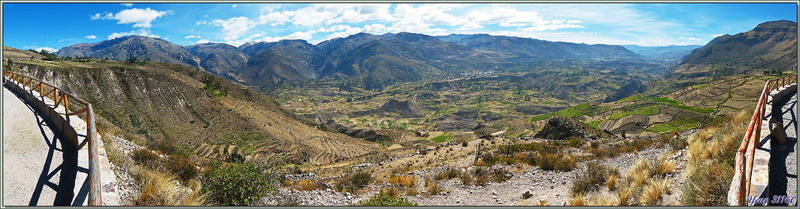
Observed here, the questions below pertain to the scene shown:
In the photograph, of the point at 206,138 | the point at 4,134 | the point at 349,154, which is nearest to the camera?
the point at 4,134

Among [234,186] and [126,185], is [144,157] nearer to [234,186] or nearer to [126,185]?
[126,185]

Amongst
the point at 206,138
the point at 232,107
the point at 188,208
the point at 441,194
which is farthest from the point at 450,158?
the point at 232,107

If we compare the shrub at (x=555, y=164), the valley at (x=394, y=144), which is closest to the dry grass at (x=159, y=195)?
the valley at (x=394, y=144)

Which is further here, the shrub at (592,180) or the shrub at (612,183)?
the shrub at (592,180)

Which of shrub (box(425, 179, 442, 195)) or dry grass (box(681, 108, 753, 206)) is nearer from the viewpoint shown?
dry grass (box(681, 108, 753, 206))

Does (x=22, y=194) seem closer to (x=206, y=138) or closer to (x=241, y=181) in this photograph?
(x=241, y=181)

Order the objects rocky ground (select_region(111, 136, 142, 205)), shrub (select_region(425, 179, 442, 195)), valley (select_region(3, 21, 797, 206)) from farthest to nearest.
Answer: shrub (select_region(425, 179, 442, 195))
valley (select_region(3, 21, 797, 206))
rocky ground (select_region(111, 136, 142, 205))

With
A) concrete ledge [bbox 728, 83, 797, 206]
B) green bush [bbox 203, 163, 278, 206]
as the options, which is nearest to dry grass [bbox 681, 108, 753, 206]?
concrete ledge [bbox 728, 83, 797, 206]

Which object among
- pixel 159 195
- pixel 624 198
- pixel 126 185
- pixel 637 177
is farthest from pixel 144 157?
pixel 637 177

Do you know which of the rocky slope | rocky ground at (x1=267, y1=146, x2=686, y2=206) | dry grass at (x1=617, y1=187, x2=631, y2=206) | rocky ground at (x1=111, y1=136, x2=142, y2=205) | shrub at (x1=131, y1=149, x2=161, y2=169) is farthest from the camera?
the rocky slope

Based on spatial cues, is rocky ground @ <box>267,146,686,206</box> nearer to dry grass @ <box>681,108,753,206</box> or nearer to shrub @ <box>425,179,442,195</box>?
shrub @ <box>425,179,442,195</box>

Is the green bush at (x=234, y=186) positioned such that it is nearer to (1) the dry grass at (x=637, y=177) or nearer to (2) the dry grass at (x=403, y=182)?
(2) the dry grass at (x=403, y=182)
